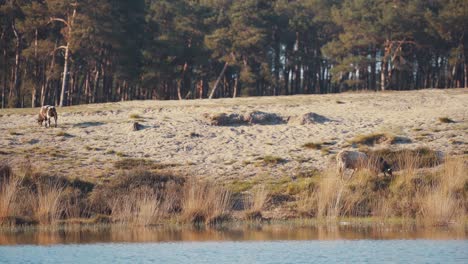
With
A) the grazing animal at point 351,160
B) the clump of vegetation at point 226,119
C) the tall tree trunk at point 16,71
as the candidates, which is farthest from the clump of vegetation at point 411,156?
the tall tree trunk at point 16,71

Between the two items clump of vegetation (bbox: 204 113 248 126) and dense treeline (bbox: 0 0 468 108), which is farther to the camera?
dense treeline (bbox: 0 0 468 108)

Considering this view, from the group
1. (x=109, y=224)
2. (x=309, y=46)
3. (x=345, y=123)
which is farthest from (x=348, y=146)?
(x=309, y=46)

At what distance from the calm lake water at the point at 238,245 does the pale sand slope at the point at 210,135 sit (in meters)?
8.82

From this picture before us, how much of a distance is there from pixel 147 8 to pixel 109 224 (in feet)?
195

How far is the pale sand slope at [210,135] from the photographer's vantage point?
33.2 metres

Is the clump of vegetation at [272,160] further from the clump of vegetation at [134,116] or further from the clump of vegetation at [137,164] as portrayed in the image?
Answer: the clump of vegetation at [134,116]

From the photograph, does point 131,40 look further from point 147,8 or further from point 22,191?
point 22,191

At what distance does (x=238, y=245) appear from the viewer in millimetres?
19969

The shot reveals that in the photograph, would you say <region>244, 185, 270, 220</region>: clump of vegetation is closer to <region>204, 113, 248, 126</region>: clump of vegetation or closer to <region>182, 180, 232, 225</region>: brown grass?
<region>182, 180, 232, 225</region>: brown grass

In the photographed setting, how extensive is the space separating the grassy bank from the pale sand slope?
4.31 m

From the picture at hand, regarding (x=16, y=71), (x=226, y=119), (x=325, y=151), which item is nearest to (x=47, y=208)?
(x=325, y=151)

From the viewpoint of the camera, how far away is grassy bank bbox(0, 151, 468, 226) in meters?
23.2

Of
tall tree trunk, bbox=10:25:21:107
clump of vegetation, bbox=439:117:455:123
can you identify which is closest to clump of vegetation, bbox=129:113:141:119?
clump of vegetation, bbox=439:117:455:123

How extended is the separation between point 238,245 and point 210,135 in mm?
18919
